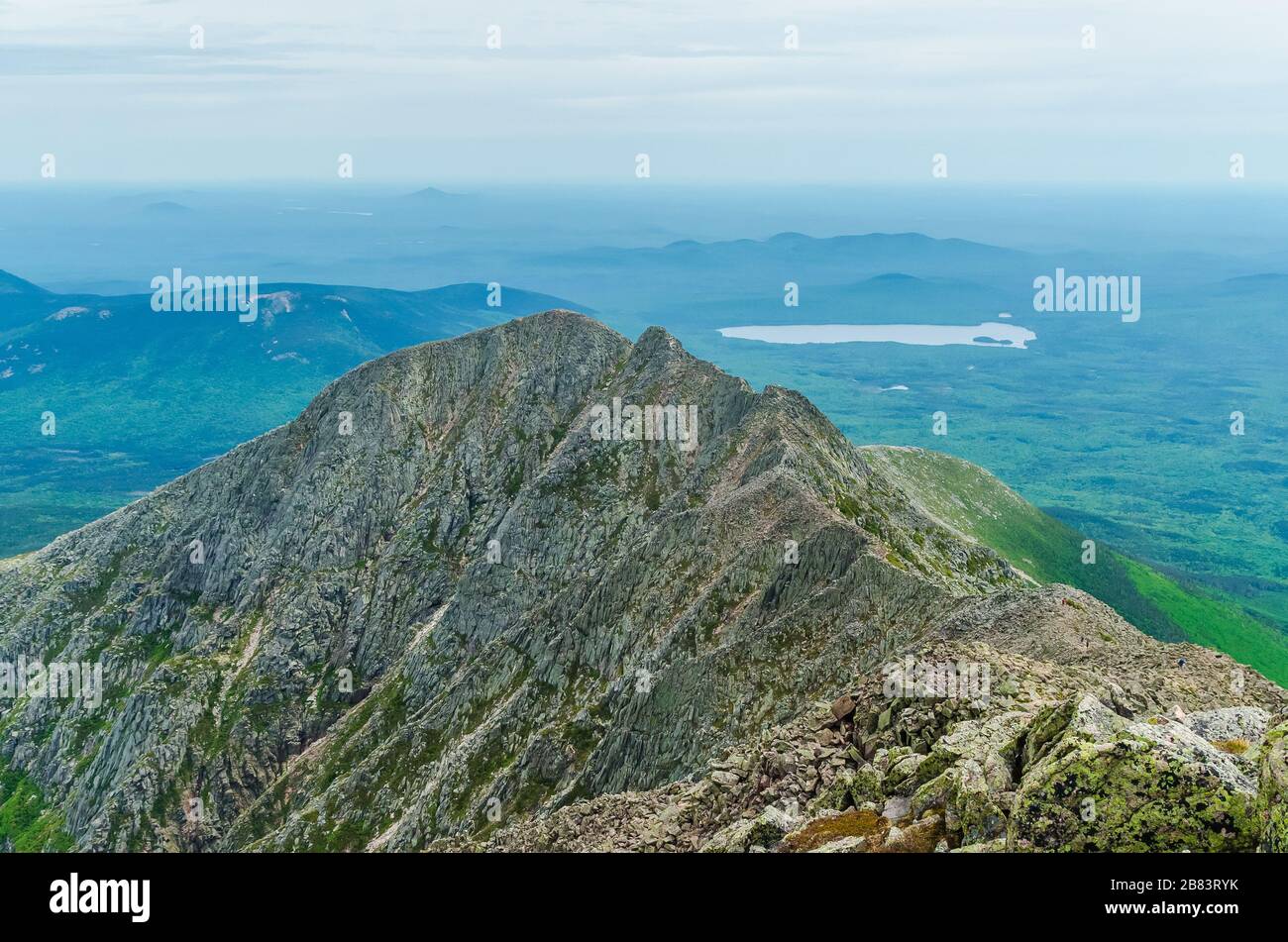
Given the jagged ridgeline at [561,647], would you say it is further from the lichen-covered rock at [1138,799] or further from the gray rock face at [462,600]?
the gray rock face at [462,600]

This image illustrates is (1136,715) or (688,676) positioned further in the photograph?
(688,676)

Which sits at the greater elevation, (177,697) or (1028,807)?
(1028,807)

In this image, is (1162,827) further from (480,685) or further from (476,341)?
(476,341)

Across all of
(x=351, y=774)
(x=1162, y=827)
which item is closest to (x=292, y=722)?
(x=351, y=774)

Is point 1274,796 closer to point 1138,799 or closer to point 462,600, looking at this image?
point 1138,799

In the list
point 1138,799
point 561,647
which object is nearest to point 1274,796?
point 1138,799

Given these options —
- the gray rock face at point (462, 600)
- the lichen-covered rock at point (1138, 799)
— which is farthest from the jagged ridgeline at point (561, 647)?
the gray rock face at point (462, 600)

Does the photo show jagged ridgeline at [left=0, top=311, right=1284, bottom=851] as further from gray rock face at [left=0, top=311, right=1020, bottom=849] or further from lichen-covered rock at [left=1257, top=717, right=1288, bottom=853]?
gray rock face at [left=0, top=311, right=1020, bottom=849]

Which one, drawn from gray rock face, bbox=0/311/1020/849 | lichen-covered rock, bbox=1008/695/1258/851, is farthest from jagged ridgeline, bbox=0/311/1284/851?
gray rock face, bbox=0/311/1020/849
